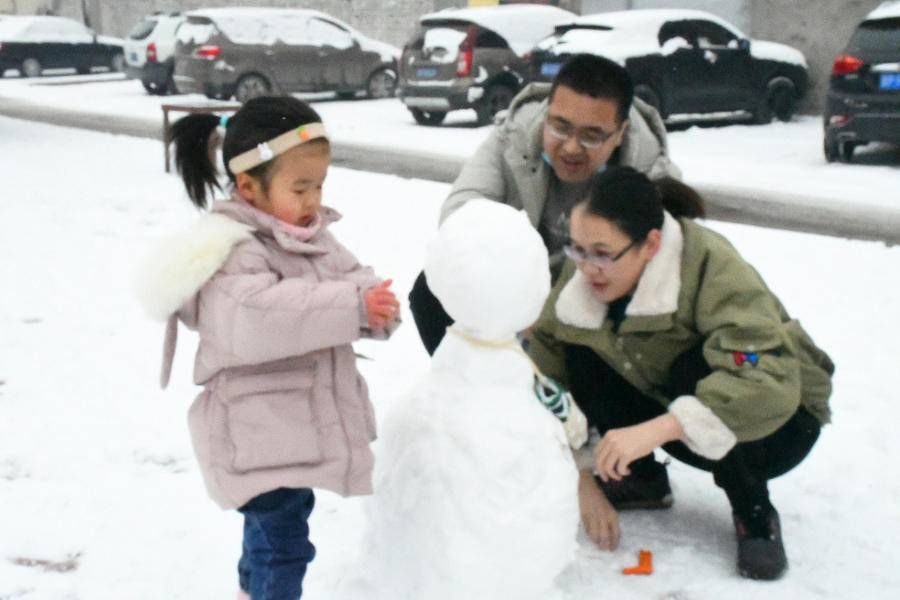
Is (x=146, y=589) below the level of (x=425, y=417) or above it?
below

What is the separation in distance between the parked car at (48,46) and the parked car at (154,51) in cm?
662

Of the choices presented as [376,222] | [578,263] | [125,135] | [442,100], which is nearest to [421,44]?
[442,100]

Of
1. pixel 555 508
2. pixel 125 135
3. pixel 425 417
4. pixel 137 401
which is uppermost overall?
pixel 425 417

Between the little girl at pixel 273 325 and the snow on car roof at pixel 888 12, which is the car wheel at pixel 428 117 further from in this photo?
the little girl at pixel 273 325

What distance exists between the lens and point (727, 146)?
12.4 meters

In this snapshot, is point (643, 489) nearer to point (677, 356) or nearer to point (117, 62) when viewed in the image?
point (677, 356)

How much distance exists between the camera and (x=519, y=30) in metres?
14.7

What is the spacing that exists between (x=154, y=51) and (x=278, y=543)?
2003cm

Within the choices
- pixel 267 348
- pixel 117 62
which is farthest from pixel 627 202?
pixel 117 62

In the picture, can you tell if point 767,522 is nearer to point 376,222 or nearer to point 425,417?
point 425,417

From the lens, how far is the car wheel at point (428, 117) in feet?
50.8

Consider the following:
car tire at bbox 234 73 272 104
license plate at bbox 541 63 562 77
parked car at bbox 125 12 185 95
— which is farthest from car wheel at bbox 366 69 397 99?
license plate at bbox 541 63 562 77

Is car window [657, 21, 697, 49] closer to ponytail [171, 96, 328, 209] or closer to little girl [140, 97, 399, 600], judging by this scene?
ponytail [171, 96, 328, 209]

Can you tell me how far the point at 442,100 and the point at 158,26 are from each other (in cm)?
920
